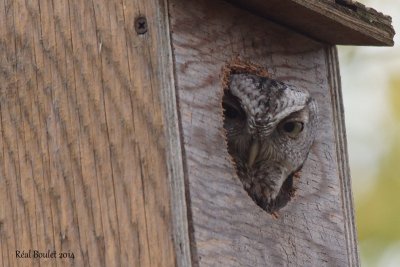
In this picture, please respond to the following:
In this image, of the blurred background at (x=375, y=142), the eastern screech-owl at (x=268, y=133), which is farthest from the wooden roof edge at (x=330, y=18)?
the blurred background at (x=375, y=142)

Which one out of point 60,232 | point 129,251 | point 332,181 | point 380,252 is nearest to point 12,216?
point 60,232

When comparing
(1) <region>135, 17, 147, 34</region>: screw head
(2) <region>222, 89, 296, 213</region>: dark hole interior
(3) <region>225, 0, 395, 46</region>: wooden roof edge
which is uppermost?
(3) <region>225, 0, 395, 46</region>: wooden roof edge

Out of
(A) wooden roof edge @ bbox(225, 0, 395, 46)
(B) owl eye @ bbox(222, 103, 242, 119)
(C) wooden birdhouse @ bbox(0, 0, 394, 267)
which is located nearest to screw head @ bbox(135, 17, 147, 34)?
(C) wooden birdhouse @ bbox(0, 0, 394, 267)

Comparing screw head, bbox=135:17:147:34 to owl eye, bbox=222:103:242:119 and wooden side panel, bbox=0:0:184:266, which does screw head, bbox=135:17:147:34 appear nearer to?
wooden side panel, bbox=0:0:184:266

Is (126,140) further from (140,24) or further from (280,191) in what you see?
(280,191)

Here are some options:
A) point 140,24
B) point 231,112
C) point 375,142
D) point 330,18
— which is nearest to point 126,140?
point 140,24
